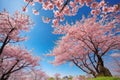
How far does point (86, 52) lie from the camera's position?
73.3 feet

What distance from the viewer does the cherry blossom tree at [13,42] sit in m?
18.6

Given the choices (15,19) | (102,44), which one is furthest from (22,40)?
(102,44)

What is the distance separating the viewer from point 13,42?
62.3ft

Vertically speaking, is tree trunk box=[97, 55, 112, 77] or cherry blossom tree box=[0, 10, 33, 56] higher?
cherry blossom tree box=[0, 10, 33, 56]

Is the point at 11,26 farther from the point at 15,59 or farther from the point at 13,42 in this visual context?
the point at 15,59

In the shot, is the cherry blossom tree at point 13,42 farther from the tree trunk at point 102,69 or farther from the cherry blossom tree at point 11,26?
the tree trunk at point 102,69

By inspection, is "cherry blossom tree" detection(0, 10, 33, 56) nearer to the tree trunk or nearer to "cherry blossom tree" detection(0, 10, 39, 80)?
"cherry blossom tree" detection(0, 10, 39, 80)

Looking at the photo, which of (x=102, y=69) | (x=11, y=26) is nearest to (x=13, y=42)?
(x=11, y=26)

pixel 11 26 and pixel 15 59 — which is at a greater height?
pixel 11 26

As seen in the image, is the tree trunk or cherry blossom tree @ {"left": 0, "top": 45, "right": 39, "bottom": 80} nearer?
the tree trunk

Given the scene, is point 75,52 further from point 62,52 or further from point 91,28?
point 91,28

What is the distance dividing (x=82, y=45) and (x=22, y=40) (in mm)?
8238

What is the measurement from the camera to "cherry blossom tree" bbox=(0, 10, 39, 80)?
731 inches

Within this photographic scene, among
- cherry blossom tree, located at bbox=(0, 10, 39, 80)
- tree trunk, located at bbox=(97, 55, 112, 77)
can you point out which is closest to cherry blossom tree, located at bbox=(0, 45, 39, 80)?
cherry blossom tree, located at bbox=(0, 10, 39, 80)
